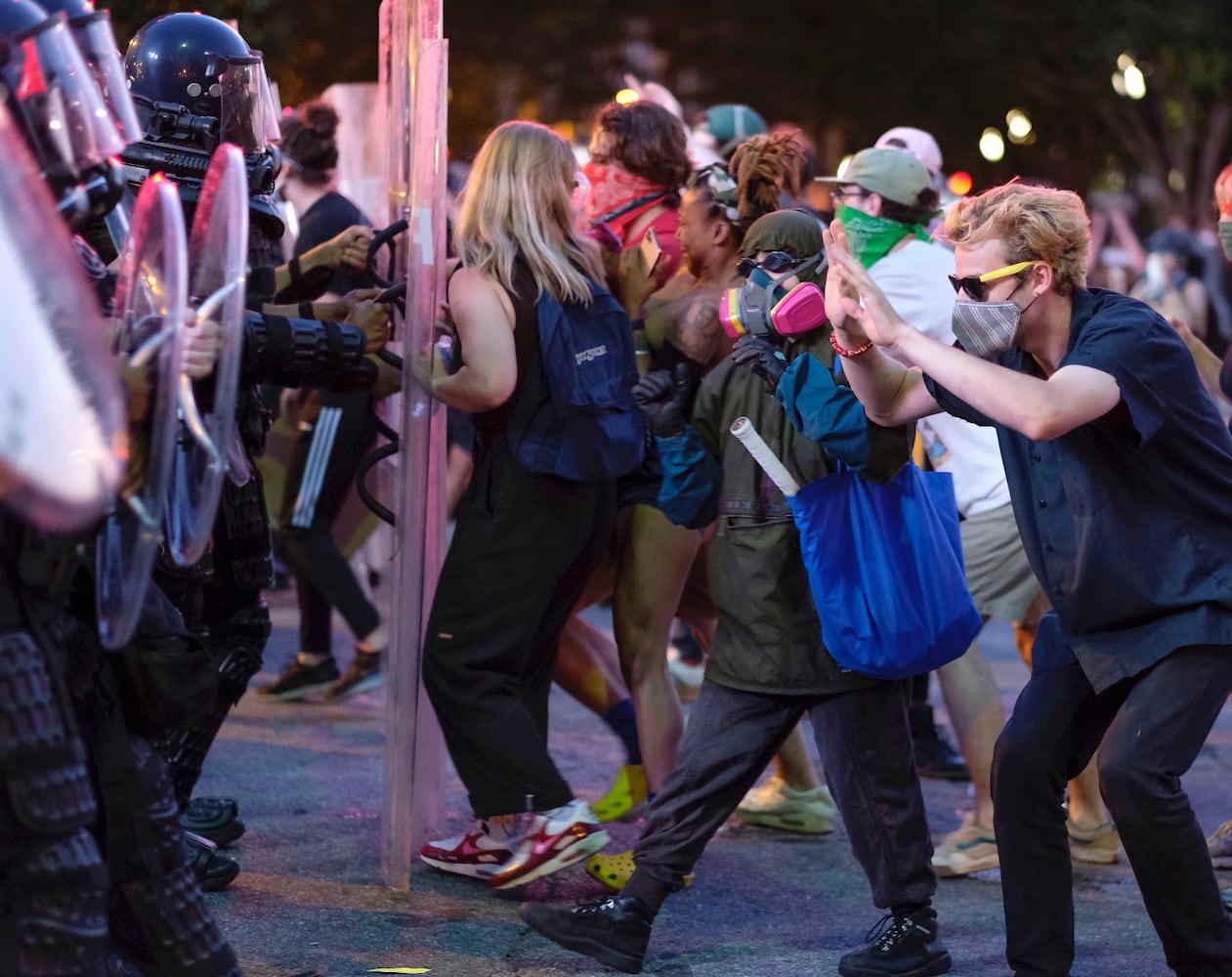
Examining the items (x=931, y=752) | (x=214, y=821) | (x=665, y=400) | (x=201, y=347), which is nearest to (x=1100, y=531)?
(x=665, y=400)

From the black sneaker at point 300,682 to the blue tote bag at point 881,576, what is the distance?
139 inches

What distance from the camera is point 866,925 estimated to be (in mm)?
4582

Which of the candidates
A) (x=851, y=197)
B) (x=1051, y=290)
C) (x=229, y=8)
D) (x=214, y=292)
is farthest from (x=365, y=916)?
(x=229, y=8)

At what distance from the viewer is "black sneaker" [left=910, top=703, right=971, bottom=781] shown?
20.5 feet

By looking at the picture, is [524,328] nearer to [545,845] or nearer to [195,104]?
[195,104]

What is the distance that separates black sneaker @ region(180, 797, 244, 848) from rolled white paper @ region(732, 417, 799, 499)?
1.86 metres

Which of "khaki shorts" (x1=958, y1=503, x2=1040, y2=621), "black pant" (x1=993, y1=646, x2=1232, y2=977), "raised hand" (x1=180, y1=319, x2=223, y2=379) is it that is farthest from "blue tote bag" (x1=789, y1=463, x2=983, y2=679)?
"raised hand" (x1=180, y1=319, x2=223, y2=379)

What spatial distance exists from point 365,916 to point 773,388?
1.66m

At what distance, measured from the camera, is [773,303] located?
4031 millimetres

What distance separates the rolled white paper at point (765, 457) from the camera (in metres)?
4.12

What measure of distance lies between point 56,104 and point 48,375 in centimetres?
50

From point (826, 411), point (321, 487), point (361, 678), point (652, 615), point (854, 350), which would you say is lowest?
point (361, 678)

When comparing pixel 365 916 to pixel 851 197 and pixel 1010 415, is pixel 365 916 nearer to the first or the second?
pixel 1010 415

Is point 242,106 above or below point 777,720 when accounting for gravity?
above
